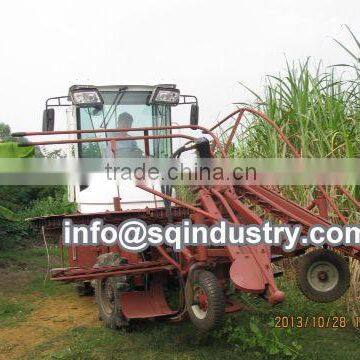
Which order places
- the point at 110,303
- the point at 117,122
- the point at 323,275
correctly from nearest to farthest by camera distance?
the point at 323,275 → the point at 110,303 → the point at 117,122

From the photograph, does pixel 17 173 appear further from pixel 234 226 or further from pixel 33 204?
pixel 33 204

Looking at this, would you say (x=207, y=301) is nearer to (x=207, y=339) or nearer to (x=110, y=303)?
(x=207, y=339)

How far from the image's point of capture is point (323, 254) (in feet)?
12.9

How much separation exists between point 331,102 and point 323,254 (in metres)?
2.60

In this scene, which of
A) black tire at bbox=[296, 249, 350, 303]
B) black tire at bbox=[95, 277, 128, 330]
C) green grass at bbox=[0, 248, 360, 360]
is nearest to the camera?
black tire at bbox=[296, 249, 350, 303]

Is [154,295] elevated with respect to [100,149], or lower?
lower

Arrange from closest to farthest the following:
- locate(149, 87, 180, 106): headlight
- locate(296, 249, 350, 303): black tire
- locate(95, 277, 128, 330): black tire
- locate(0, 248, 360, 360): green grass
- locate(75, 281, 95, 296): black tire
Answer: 1. locate(296, 249, 350, 303): black tire
2. locate(0, 248, 360, 360): green grass
3. locate(95, 277, 128, 330): black tire
4. locate(149, 87, 180, 106): headlight
5. locate(75, 281, 95, 296): black tire

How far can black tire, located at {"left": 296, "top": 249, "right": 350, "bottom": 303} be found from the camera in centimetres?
387

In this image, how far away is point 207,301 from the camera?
353 centimetres

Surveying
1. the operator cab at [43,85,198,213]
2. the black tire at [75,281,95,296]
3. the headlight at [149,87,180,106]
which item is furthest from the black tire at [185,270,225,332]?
the black tire at [75,281,95,296]

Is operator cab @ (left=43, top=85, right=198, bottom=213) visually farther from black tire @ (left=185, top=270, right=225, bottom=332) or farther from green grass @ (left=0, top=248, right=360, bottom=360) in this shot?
black tire @ (left=185, top=270, right=225, bottom=332)

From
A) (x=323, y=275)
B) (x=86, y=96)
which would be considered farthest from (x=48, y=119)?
(x=323, y=275)

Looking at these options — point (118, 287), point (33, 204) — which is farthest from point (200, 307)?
point (33, 204)

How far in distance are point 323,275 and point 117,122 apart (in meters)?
3.14
